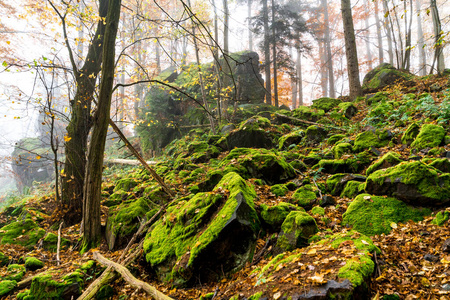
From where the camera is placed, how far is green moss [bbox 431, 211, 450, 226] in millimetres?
3002

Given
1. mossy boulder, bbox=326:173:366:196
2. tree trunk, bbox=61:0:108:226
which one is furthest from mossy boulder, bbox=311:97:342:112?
tree trunk, bbox=61:0:108:226

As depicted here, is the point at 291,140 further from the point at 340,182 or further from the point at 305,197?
the point at 305,197

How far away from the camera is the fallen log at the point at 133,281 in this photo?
307cm

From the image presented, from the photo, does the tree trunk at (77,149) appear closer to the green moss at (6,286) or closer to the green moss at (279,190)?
the green moss at (6,286)

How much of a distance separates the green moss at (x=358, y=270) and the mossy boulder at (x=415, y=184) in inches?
71.2

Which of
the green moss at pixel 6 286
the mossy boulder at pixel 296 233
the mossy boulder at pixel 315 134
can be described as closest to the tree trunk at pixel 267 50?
the mossy boulder at pixel 315 134

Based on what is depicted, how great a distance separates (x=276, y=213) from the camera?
12.7 feet

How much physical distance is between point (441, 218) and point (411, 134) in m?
2.97

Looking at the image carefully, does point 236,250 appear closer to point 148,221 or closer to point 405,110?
point 148,221

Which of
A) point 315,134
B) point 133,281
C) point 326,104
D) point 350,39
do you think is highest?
point 350,39

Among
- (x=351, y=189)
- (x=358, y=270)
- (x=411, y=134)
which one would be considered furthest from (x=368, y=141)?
(x=358, y=270)

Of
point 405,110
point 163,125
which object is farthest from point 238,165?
point 163,125

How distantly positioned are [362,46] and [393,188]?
39.0 metres

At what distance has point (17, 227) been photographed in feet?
18.4
